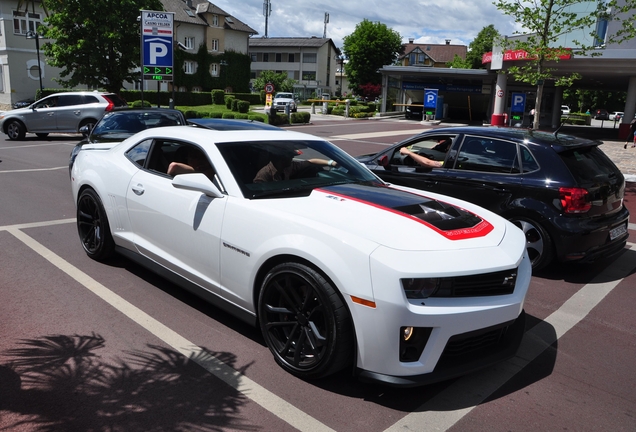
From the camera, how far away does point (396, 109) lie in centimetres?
5638

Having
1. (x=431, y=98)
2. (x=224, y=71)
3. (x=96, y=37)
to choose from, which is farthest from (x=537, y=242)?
(x=224, y=71)

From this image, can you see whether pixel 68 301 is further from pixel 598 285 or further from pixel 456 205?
pixel 598 285

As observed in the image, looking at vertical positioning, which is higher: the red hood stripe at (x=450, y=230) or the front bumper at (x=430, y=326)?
the red hood stripe at (x=450, y=230)

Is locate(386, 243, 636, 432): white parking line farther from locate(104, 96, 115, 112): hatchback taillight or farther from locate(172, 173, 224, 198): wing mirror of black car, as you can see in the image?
locate(104, 96, 115, 112): hatchback taillight

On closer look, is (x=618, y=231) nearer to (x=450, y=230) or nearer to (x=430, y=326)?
(x=450, y=230)

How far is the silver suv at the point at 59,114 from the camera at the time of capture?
65.5 feet

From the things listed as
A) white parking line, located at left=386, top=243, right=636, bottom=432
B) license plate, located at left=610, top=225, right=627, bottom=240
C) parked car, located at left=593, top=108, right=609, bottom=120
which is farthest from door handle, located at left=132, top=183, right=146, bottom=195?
parked car, located at left=593, top=108, right=609, bottom=120

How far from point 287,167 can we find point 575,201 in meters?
3.25

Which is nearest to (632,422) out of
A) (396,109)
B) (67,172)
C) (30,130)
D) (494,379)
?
(494,379)

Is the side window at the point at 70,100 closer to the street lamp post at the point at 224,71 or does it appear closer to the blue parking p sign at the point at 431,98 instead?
the blue parking p sign at the point at 431,98

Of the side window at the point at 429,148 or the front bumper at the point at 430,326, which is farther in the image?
the side window at the point at 429,148

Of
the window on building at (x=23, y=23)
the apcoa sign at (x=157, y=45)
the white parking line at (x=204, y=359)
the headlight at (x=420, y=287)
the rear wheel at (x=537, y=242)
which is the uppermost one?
the window on building at (x=23, y=23)

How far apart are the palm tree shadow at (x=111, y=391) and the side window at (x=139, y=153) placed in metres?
1.93

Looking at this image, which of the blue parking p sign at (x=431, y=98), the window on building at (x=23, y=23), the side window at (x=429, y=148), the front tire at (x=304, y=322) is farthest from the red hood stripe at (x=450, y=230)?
the window on building at (x=23, y=23)
